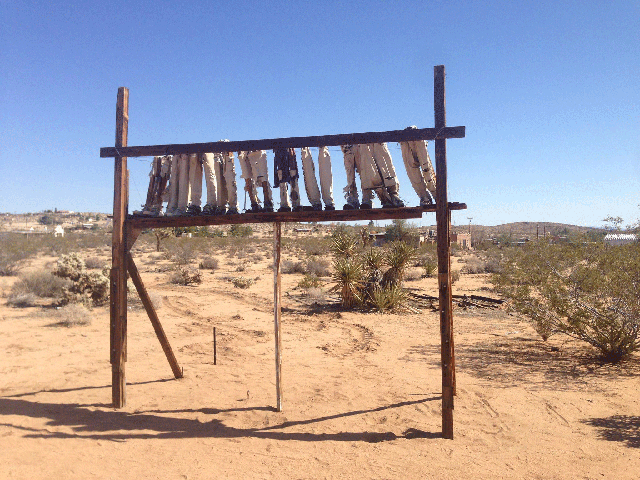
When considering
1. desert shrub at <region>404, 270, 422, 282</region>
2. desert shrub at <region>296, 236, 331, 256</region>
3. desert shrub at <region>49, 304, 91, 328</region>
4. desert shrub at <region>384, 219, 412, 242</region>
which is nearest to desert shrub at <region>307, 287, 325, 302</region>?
desert shrub at <region>404, 270, 422, 282</region>

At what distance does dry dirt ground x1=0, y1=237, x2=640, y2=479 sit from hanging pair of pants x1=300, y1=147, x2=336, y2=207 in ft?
9.05

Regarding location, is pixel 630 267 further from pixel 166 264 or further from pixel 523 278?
pixel 166 264

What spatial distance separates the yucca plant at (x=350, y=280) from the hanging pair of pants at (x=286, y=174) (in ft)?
26.7

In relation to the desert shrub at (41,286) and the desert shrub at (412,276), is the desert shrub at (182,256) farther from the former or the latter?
the desert shrub at (412,276)

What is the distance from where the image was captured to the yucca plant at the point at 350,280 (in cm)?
1381

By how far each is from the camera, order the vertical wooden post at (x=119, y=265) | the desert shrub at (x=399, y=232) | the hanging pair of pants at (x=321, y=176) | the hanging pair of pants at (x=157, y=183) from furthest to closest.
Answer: the desert shrub at (x=399, y=232), the hanging pair of pants at (x=157, y=183), the vertical wooden post at (x=119, y=265), the hanging pair of pants at (x=321, y=176)

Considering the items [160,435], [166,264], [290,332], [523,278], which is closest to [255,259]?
[166,264]

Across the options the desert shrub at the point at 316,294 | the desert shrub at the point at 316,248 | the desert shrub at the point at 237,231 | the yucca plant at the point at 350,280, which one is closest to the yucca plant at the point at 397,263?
the yucca plant at the point at 350,280

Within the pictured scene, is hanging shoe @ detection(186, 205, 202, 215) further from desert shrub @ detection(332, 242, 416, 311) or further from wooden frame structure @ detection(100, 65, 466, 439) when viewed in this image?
desert shrub @ detection(332, 242, 416, 311)

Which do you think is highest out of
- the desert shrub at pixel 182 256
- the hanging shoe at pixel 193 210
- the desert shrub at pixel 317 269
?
the hanging shoe at pixel 193 210

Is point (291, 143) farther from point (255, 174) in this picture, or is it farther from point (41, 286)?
point (41, 286)

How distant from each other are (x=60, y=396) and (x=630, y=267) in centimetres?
918

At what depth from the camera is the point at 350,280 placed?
1391cm

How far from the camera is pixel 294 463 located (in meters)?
4.64
